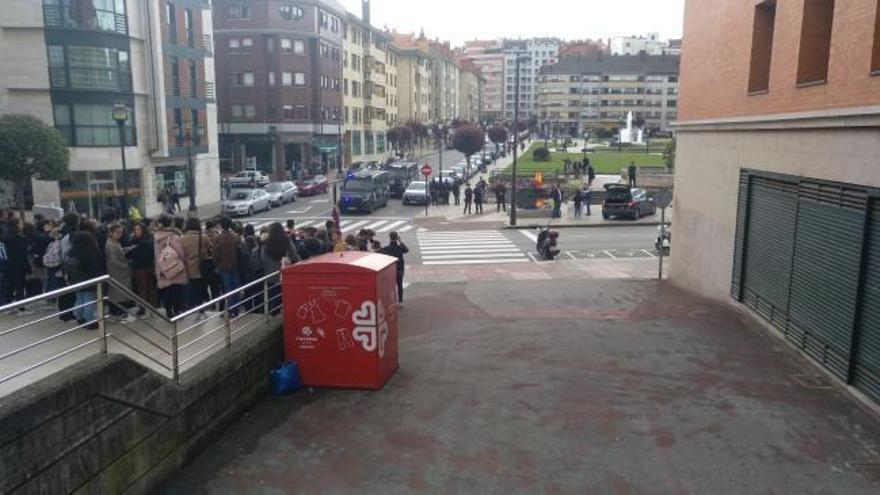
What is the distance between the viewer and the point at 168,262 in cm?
987

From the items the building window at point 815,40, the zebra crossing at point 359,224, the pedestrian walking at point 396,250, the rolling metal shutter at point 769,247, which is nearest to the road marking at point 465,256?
the zebra crossing at point 359,224

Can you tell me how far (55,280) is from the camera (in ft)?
35.8

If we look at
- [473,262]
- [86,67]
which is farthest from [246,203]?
[473,262]

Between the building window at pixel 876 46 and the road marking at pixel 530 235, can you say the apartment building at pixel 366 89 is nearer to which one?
the road marking at pixel 530 235

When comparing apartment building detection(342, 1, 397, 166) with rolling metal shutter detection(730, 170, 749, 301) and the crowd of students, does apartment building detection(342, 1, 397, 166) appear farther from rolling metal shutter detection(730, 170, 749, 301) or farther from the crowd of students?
the crowd of students

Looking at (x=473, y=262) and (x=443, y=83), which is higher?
(x=443, y=83)

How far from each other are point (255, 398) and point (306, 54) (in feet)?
198

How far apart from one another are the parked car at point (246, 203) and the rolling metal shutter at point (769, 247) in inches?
1169

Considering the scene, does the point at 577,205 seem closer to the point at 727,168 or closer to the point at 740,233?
the point at 727,168

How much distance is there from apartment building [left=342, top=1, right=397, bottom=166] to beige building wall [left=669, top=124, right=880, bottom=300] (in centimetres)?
6043

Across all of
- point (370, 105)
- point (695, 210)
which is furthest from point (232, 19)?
point (695, 210)

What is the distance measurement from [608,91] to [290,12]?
115 m

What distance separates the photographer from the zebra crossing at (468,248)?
82.2ft

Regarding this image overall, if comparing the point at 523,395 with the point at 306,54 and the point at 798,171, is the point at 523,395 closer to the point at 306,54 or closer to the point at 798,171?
the point at 798,171
